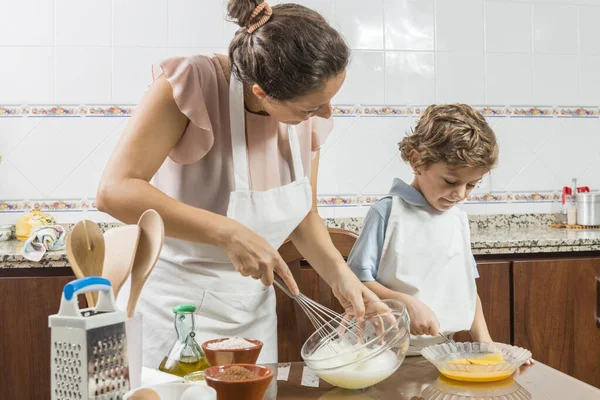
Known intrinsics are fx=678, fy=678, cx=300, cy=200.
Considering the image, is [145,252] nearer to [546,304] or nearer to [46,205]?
[546,304]

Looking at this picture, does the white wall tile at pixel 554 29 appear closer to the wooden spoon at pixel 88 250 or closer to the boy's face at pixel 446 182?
the boy's face at pixel 446 182

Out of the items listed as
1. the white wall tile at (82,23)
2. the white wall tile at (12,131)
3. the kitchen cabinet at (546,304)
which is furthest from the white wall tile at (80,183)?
the kitchen cabinet at (546,304)

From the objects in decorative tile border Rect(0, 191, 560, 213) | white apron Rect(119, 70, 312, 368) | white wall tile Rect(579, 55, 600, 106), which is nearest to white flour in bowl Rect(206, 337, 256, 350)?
white apron Rect(119, 70, 312, 368)

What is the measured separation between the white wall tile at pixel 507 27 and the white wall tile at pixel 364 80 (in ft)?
1.52

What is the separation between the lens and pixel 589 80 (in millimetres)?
2811

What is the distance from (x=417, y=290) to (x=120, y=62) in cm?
155

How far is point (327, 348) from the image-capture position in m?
0.95

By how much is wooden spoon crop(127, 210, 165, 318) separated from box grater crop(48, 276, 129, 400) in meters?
0.10

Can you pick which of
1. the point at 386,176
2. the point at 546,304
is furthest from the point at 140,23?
the point at 546,304

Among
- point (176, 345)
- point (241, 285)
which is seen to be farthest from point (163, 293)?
point (176, 345)

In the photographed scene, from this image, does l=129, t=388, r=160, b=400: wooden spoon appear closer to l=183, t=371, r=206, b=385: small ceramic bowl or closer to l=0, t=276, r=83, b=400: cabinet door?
l=183, t=371, r=206, b=385: small ceramic bowl

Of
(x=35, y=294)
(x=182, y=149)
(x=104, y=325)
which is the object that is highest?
(x=182, y=149)

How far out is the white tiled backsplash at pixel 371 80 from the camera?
2.53 m

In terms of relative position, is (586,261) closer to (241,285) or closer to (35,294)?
(241,285)
